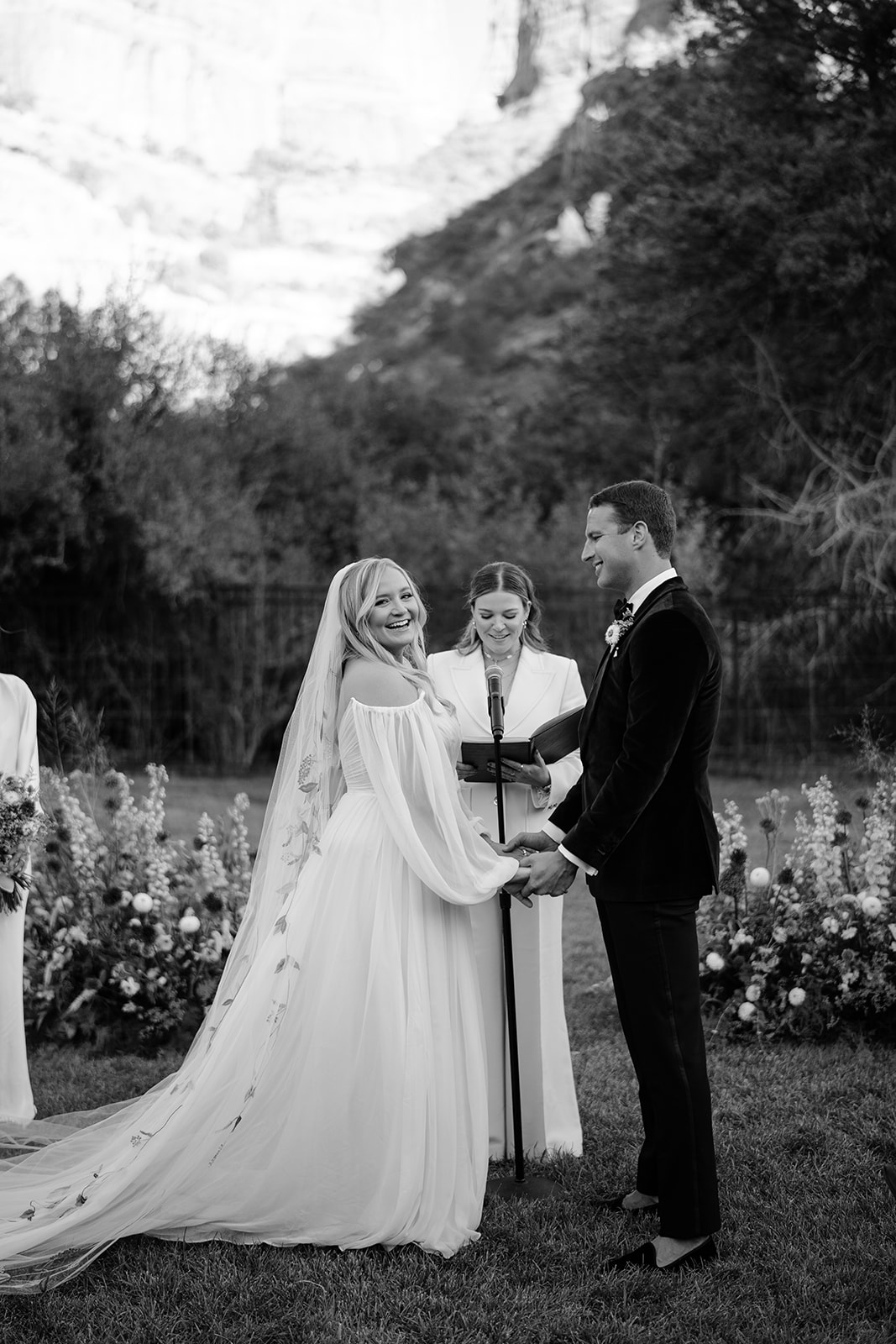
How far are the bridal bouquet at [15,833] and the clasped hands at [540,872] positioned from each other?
6.74 ft

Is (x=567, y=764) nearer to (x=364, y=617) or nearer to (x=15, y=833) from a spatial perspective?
(x=364, y=617)

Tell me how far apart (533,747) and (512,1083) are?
118cm

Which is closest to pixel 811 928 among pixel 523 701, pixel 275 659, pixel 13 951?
pixel 523 701

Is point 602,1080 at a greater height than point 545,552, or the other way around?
point 545,552

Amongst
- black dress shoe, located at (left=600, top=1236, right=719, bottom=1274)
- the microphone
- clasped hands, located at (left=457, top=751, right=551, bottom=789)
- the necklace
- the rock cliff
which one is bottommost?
black dress shoe, located at (left=600, top=1236, right=719, bottom=1274)

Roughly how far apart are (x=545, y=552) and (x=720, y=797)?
6.11 metres

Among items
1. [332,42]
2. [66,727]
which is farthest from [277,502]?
[332,42]

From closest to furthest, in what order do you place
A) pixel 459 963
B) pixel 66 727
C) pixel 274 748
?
pixel 459 963
pixel 66 727
pixel 274 748

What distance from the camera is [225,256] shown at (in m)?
63.1

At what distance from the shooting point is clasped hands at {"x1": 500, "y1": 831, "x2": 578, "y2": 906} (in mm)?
3895

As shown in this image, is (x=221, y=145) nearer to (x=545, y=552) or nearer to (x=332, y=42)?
(x=332, y=42)

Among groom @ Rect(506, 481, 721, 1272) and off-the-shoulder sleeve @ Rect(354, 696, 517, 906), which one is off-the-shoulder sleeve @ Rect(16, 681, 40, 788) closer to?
off-the-shoulder sleeve @ Rect(354, 696, 517, 906)

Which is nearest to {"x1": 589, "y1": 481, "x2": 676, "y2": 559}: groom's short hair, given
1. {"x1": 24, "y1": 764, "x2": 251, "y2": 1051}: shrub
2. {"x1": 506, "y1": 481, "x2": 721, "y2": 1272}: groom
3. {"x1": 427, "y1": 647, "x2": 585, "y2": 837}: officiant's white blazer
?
{"x1": 506, "y1": 481, "x2": 721, "y2": 1272}: groom

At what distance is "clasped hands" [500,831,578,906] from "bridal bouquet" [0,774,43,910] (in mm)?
2055
